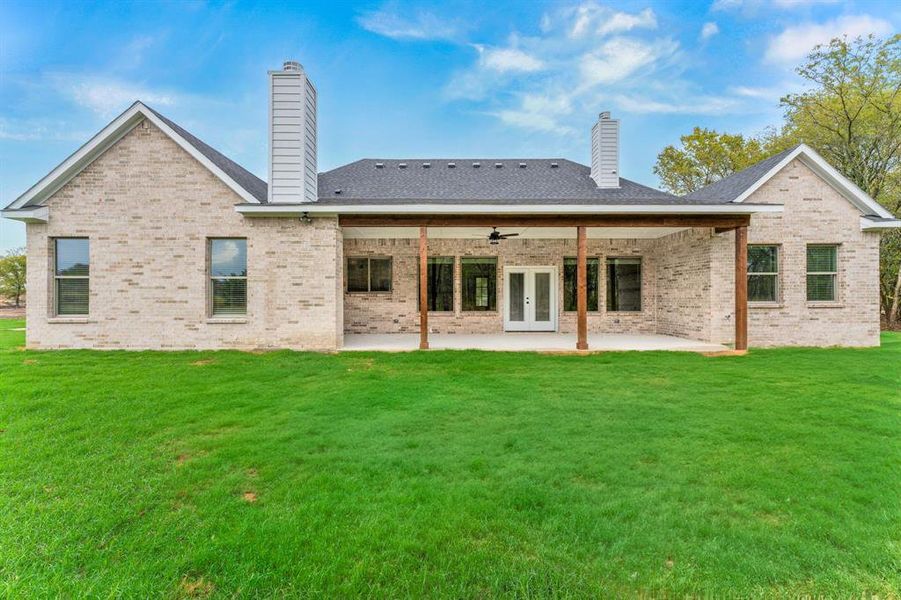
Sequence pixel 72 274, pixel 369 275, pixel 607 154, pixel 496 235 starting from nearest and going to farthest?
pixel 72 274 < pixel 496 235 < pixel 607 154 < pixel 369 275

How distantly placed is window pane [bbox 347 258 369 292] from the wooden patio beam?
13.5ft

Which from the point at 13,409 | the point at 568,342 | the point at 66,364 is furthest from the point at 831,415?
the point at 66,364

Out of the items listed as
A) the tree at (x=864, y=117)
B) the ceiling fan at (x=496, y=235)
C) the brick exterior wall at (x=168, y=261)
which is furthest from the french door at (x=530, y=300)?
the tree at (x=864, y=117)

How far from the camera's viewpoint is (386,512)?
2.83m

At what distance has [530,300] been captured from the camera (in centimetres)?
1402

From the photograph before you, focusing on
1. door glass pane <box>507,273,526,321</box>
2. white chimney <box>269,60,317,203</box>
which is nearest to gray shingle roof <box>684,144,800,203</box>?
door glass pane <box>507,273,526,321</box>

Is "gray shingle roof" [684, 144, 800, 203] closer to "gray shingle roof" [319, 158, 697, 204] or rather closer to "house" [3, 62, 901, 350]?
"house" [3, 62, 901, 350]

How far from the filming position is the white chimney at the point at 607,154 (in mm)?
12258

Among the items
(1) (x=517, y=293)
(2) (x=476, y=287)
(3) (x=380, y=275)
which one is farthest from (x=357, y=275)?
(1) (x=517, y=293)

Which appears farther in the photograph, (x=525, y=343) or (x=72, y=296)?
(x=525, y=343)

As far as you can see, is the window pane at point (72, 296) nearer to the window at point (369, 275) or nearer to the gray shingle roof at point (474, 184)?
the gray shingle roof at point (474, 184)

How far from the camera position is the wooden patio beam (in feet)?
31.5

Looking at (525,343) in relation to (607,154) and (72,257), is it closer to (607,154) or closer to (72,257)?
(607,154)

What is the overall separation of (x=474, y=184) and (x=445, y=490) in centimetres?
1045
